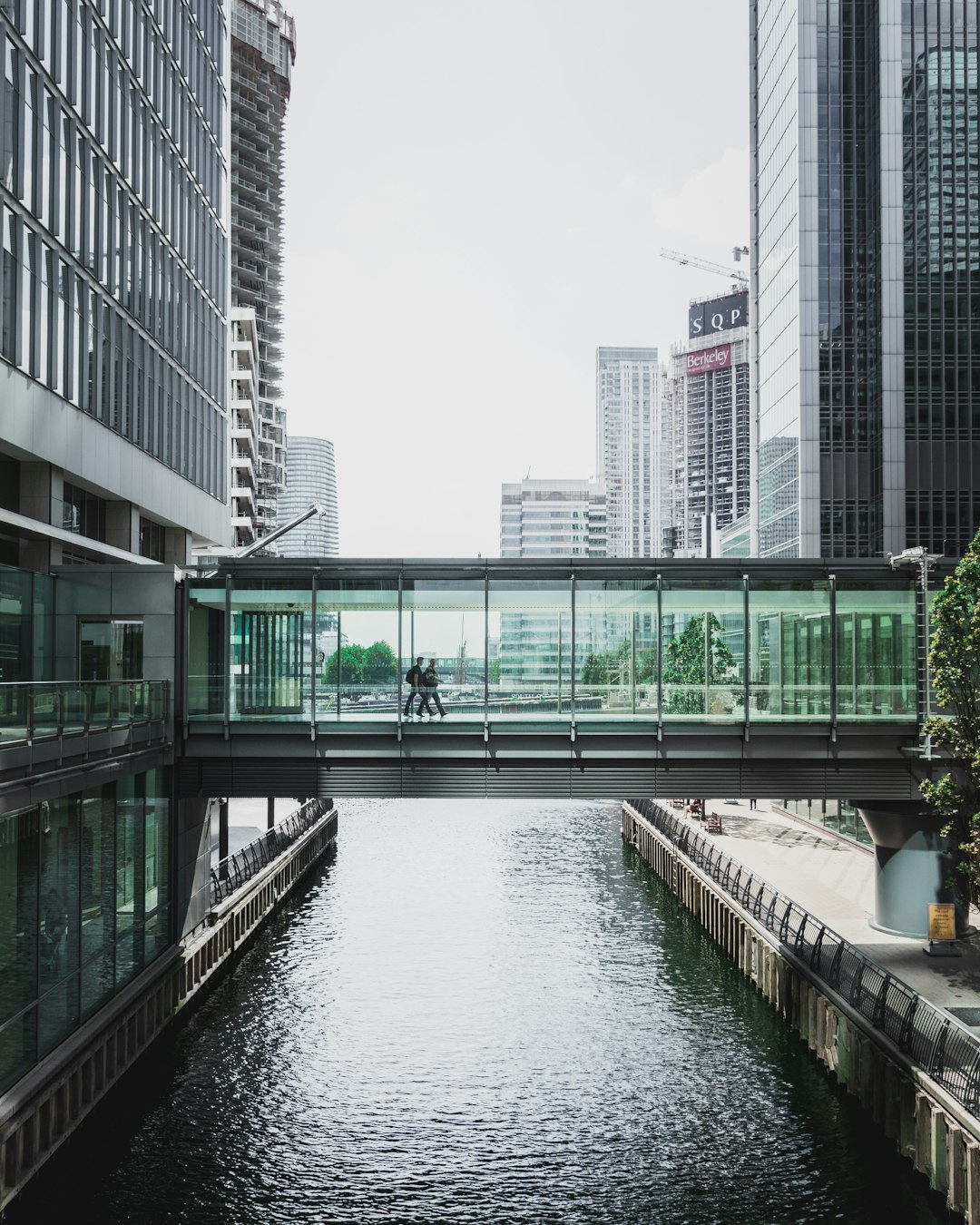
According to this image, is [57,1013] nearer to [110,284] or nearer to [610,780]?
[610,780]

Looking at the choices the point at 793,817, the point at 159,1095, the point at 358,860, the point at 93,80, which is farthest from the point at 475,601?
the point at 793,817

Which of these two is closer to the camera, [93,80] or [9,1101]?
[9,1101]

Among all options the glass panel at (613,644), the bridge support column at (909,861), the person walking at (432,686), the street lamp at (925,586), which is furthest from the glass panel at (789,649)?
the person walking at (432,686)

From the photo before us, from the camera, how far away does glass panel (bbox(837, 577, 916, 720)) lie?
1107 inches

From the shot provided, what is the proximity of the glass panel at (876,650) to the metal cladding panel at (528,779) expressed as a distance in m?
6.46

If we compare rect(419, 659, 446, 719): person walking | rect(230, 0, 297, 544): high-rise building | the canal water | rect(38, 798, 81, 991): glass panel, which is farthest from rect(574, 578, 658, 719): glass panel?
rect(230, 0, 297, 544): high-rise building

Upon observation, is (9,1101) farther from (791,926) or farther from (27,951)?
(791,926)

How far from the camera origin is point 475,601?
28.9 m

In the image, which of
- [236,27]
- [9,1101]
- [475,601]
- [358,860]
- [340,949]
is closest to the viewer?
[9,1101]

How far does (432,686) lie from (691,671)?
233 inches

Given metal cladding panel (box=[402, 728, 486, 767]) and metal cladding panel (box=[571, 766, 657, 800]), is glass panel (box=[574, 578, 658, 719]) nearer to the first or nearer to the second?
metal cladding panel (box=[571, 766, 657, 800])

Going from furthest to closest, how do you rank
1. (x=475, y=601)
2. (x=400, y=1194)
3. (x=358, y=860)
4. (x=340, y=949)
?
(x=358, y=860)
(x=340, y=949)
(x=475, y=601)
(x=400, y=1194)

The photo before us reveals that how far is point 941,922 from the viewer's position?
95.3 feet

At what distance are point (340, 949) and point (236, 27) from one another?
424 feet
